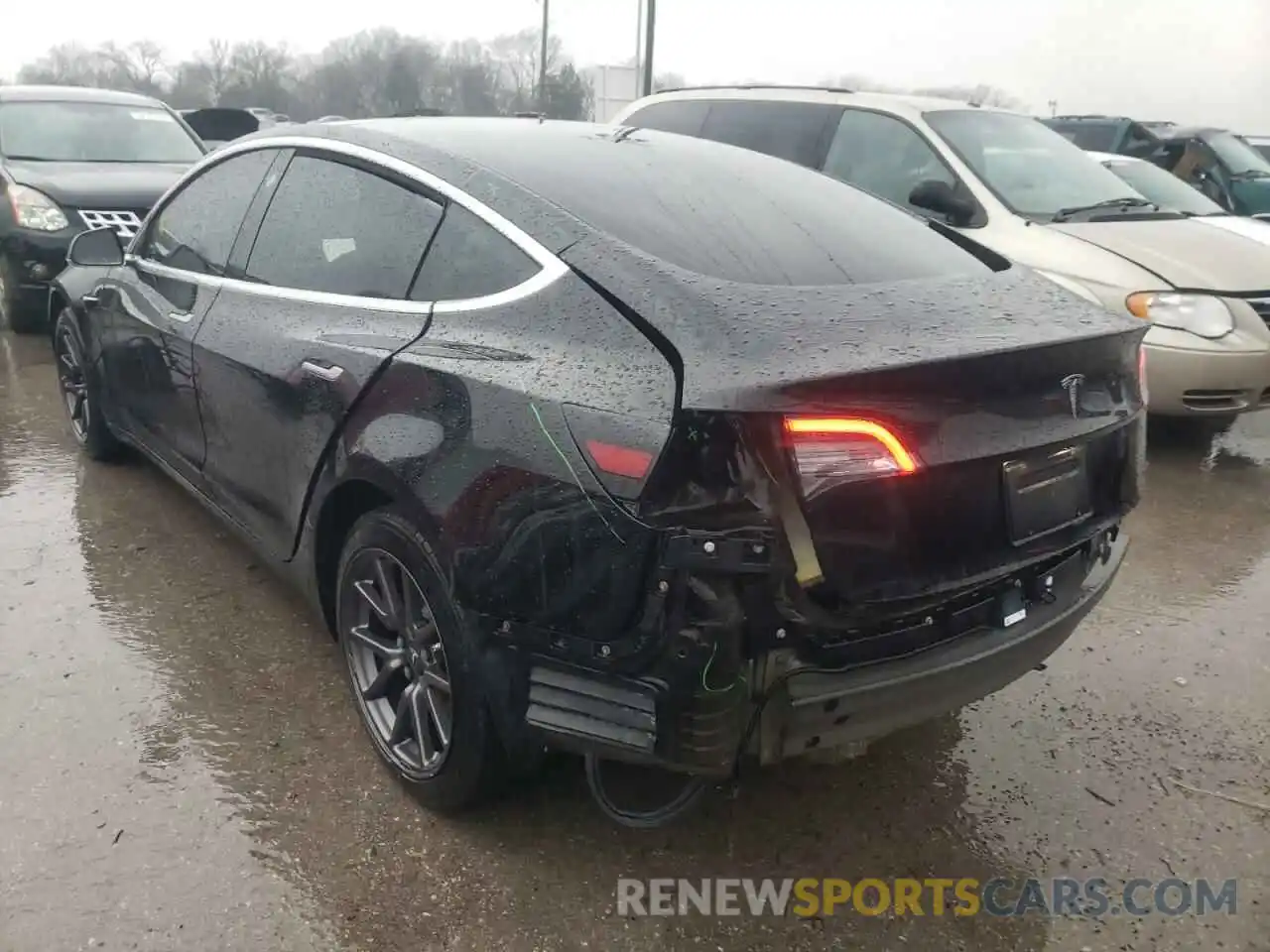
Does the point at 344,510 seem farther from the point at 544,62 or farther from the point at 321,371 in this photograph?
the point at 544,62

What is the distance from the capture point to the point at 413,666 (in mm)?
2506

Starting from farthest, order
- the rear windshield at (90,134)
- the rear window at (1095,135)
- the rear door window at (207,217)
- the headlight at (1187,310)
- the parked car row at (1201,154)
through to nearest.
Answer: the rear window at (1095,135) < the parked car row at (1201,154) < the rear windshield at (90,134) < the headlight at (1187,310) < the rear door window at (207,217)

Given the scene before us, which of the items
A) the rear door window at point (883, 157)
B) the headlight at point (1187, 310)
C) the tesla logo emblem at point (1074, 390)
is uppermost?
the rear door window at point (883, 157)

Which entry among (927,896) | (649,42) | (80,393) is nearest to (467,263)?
(927,896)

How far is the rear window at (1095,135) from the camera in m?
12.5

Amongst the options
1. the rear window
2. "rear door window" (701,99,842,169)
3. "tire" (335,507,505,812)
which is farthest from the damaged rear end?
the rear window

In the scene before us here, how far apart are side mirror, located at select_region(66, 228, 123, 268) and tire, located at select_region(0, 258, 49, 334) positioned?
3757 mm

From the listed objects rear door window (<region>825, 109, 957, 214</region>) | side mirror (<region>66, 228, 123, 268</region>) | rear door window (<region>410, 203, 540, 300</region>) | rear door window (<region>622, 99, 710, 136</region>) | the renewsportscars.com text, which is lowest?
the renewsportscars.com text

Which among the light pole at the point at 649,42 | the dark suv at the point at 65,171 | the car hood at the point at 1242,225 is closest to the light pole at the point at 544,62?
the light pole at the point at 649,42

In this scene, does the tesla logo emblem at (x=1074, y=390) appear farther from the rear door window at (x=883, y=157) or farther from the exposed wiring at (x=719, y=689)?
the rear door window at (x=883, y=157)

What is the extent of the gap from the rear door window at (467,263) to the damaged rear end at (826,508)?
7.7 inches

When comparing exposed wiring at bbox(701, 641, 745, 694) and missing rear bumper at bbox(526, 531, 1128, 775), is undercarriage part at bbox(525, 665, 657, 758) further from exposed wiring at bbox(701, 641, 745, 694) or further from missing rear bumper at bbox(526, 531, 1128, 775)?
exposed wiring at bbox(701, 641, 745, 694)

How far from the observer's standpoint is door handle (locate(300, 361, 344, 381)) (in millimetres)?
2553

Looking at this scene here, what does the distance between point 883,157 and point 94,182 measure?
550 centimetres
